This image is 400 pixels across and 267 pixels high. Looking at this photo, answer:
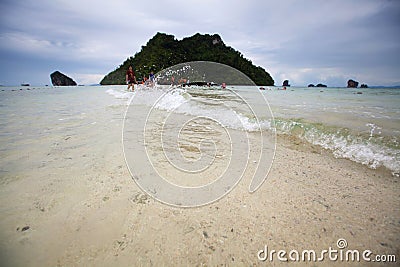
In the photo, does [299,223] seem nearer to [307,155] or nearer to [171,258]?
[171,258]

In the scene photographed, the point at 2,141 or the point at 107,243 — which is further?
the point at 2,141

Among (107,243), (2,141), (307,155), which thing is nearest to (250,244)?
(107,243)

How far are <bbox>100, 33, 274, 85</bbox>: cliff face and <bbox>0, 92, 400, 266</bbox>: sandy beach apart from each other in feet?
167

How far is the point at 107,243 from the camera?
1.35 metres

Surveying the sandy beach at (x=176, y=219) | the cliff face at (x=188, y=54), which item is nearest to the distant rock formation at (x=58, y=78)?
the cliff face at (x=188, y=54)

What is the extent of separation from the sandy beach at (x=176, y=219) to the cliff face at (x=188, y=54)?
50813 mm

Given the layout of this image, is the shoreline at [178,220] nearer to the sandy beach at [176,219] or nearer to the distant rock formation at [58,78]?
the sandy beach at [176,219]

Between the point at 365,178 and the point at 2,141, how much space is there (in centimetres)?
584

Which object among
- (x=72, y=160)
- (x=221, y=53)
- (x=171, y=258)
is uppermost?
(x=221, y=53)

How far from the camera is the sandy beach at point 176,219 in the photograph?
1290mm

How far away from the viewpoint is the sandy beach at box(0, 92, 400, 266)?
4.23 ft

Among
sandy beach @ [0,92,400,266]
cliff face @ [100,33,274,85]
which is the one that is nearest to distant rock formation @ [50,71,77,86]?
cliff face @ [100,33,274,85]

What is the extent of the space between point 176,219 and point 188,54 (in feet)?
220

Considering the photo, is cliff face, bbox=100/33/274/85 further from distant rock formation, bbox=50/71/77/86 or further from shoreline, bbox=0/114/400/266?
shoreline, bbox=0/114/400/266
